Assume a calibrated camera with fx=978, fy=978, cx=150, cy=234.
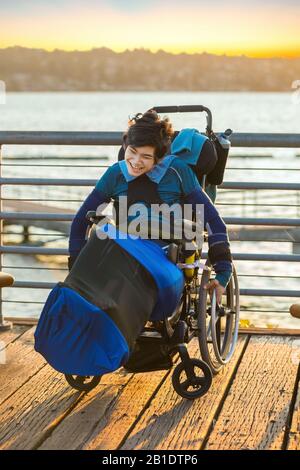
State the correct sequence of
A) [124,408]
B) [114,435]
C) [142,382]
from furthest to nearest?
[142,382], [124,408], [114,435]

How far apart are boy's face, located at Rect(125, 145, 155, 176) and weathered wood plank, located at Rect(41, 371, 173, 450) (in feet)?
3.12

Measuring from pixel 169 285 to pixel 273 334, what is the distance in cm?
148

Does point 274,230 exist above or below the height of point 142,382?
below

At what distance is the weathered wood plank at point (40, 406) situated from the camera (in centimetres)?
369

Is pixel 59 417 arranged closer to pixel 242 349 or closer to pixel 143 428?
pixel 143 428

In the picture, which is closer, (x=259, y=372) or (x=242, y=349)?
(x=259, y=372)

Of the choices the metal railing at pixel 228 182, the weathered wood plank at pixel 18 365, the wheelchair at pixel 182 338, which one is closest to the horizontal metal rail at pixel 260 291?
the metal railing at pixel 228 182

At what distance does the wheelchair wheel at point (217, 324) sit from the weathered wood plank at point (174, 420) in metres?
0.13

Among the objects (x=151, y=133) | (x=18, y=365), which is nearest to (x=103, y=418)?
(x=18, y=365)

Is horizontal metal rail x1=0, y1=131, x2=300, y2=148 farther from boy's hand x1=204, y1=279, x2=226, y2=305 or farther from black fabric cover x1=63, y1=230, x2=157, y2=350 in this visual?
black fabric cover x1=63, y1=230, x2=157, y2=350

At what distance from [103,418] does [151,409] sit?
22 cm

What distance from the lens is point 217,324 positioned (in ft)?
14.8
